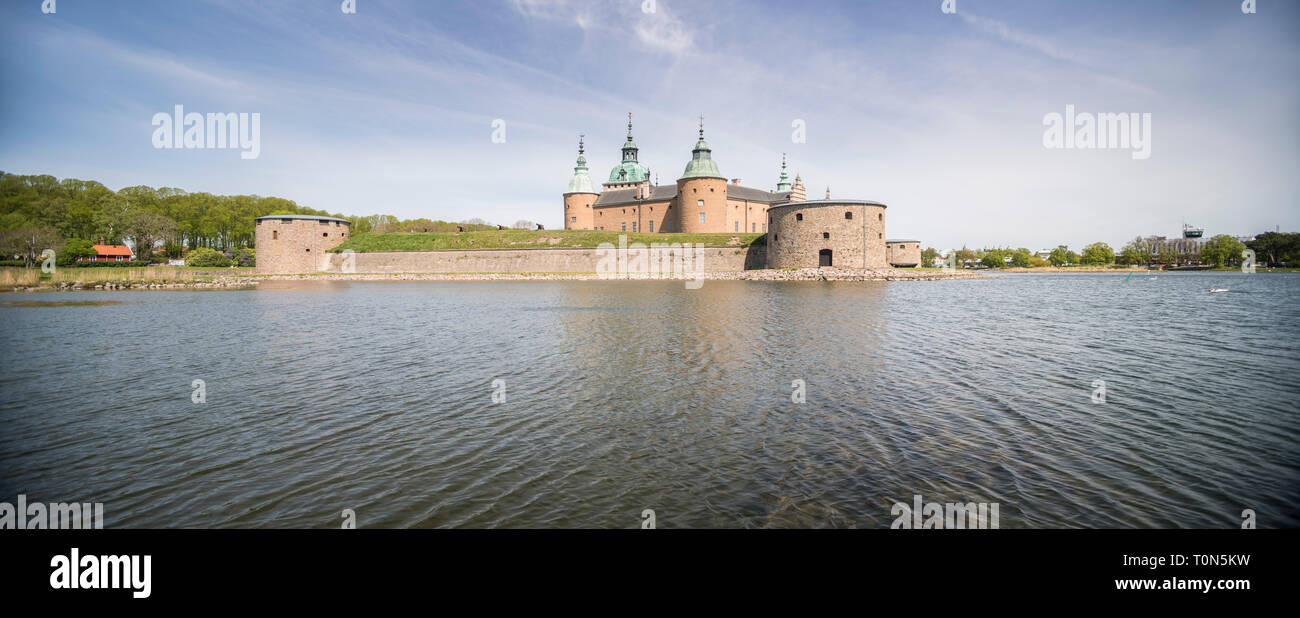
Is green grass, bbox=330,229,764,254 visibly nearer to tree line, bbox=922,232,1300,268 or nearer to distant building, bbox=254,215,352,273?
distant building, bbox=254,215,352,273

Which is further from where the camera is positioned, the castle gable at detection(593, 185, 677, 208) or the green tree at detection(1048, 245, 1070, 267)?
the green tree at detection(1048, 245, 1070, 267)

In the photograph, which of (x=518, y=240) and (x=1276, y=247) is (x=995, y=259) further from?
(x=518, y=240)

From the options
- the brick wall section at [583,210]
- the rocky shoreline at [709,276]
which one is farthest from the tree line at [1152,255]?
the brick wall section at [583,210]

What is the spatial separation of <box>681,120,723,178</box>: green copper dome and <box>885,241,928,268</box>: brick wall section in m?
23.1

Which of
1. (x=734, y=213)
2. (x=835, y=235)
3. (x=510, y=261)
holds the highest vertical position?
Answer: (x=734, y=213)

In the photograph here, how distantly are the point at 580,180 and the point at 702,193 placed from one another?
21.8m

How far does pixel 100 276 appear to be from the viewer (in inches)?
1764

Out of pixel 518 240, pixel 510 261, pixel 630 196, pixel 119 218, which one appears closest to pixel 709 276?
pixel 510 261

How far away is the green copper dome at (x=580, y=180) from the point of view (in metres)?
81.6

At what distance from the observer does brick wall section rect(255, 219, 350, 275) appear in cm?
6425

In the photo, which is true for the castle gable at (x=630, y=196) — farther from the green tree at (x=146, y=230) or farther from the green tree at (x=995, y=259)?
the green tree at (x=995, y=259)

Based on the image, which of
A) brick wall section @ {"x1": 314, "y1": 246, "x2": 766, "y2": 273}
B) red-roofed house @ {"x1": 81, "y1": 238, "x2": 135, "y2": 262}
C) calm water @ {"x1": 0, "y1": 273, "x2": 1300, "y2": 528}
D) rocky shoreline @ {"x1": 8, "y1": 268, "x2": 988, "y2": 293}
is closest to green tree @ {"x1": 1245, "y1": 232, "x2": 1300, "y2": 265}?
rocky shoreline @ {"x1": 8, "y1": 268, "x2": 988, "y2": 293}
